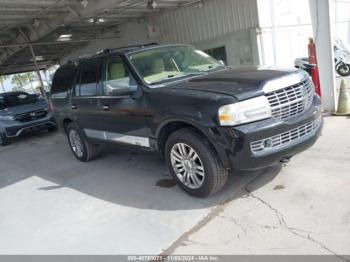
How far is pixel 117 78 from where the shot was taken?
500 centimetres

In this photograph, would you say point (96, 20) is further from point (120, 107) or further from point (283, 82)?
point (283, 82)

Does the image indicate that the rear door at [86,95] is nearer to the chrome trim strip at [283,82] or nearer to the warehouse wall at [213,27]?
the chrome trim strip at [283,82]

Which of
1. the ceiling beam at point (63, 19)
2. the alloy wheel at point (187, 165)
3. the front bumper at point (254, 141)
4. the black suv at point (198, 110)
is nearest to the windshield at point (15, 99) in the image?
the ceiling beam at point (63, 19)

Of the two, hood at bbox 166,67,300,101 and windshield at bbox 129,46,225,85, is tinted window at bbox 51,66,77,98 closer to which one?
windshield at bbox 129,46,225,85

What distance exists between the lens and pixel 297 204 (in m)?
3.71

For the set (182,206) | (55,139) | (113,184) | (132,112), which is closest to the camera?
(182,206)

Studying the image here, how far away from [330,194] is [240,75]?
1673 mm

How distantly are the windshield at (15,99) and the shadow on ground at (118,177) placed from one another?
7.82 feet

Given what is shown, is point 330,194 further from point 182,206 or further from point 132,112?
point 132,112

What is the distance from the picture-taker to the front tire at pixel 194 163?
12.6 feet

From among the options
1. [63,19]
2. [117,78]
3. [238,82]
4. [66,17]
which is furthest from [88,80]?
[63,19]

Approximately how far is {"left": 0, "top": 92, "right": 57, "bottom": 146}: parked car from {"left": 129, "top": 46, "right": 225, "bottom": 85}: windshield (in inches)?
218

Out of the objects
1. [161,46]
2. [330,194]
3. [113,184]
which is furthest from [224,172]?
[161,46]

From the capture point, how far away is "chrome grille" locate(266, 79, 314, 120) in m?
3.76
